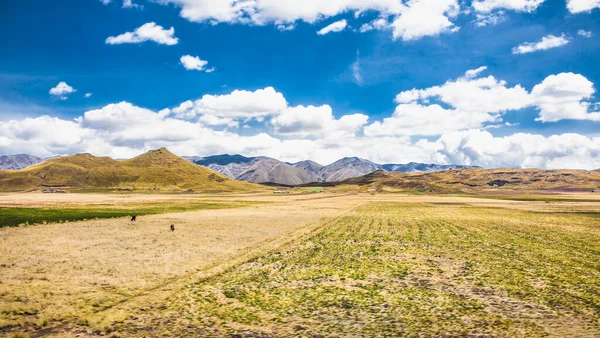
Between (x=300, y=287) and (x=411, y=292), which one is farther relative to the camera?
(x=300, y=287)

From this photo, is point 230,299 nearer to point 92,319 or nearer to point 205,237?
point 92,319

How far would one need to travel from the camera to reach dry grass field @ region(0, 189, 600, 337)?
1531cm

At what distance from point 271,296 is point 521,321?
11.9m

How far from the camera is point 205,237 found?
43031 millimetres

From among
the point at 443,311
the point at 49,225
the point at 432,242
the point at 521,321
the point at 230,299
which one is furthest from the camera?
the point at 49,225

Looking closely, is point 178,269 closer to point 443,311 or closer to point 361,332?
point 361,332

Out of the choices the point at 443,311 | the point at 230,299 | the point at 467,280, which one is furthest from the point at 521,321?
the point at 230,299

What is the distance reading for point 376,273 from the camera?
25.0 meters

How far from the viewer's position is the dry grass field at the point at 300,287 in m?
15.3

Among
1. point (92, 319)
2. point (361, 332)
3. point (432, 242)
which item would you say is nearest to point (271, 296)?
point (361, 332)

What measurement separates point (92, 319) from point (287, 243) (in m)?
24.7

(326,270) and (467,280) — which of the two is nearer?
(467,280)

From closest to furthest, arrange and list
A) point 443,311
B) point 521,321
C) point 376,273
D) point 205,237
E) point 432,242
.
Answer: point 521,321, point 443,311, point 376,273, point 432,242, point 205,237

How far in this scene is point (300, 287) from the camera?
70.6 feet
